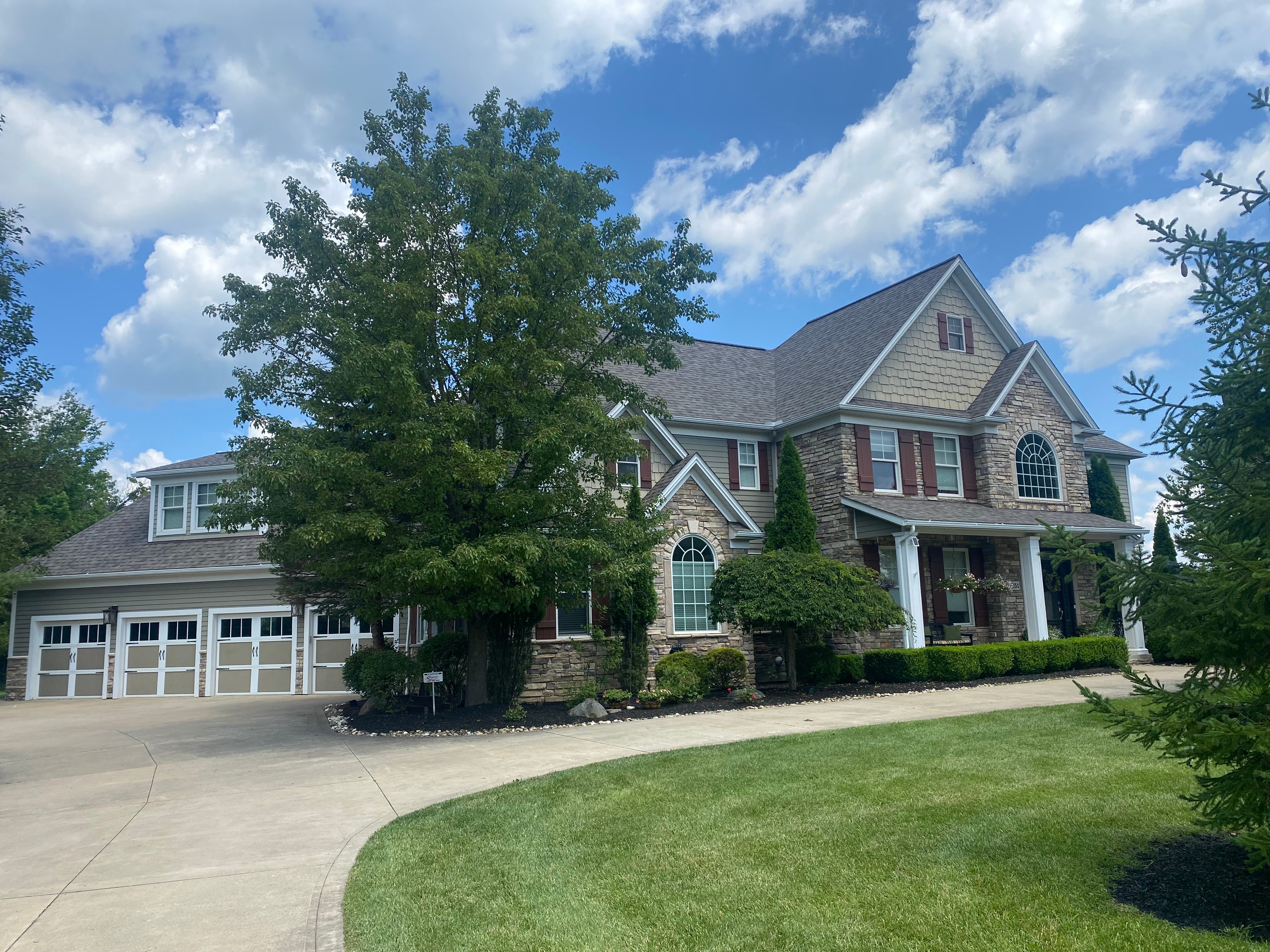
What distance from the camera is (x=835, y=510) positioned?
2244 centimetres

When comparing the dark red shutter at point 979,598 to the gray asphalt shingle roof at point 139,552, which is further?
the gray asphalt shingle roof at point 139,552

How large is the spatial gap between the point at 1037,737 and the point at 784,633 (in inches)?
351

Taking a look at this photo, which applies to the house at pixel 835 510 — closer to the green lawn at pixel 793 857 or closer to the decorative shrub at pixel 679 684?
the decorative shrub at pixel 679 684

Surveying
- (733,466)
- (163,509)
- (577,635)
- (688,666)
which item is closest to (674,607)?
(577,635)

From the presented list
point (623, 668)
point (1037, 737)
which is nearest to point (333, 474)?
point (623, 668)

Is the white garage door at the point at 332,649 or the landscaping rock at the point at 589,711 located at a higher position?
the white garage door at the point at 332,649

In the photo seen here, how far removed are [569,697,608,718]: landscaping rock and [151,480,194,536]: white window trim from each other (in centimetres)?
1577

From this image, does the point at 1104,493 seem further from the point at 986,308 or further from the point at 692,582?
the point at 692,582

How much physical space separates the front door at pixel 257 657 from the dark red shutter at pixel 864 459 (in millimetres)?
15228

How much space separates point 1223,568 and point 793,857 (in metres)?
3.27

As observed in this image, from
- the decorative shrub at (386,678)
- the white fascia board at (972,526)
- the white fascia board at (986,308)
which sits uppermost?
the white fascia board at (986,308)

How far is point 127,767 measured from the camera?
39.6ft

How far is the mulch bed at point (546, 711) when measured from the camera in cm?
1466

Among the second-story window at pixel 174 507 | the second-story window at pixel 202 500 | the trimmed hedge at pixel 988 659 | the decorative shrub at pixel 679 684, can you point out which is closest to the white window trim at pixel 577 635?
the decorative shrub at pixel 679 684
